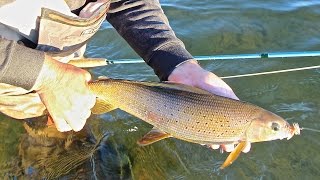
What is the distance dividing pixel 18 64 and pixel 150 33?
1102mm

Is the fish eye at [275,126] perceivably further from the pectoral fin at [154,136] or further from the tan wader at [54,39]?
the tan wader at [54,39]

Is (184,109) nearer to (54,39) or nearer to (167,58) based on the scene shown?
(167,58)

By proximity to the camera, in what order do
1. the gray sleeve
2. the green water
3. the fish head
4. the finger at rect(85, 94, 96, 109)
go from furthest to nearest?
the green water < the finger at rect(85, 94, 96, 109) < the fish head < the gray sleeve

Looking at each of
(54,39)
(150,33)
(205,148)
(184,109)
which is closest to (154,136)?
(184,109)

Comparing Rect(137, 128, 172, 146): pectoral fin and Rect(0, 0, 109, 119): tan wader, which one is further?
Rect(0, 0, 109, 119): tan wader

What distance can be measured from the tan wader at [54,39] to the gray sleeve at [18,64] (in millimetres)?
489

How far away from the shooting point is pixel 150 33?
134 inches

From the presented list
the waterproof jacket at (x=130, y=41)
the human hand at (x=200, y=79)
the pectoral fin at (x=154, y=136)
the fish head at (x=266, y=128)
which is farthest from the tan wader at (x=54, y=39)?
the fish head at (x=266, y=128)

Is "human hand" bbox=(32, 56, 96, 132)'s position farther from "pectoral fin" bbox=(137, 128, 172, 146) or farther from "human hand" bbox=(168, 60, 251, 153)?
"human hand" bbox=(168, 60, 251, 153)

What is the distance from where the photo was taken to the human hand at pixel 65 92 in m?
2.74

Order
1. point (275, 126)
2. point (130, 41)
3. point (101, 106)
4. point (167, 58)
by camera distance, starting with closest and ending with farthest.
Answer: point (275, 126) < point (101, 106) < point (167, 58) < point (130, 41)

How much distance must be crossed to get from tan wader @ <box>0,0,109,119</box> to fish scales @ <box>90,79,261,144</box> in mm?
550

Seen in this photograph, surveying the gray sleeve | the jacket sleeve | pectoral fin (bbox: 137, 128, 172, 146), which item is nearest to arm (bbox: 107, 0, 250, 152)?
the jacket sleeve

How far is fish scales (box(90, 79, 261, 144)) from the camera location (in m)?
2.77
